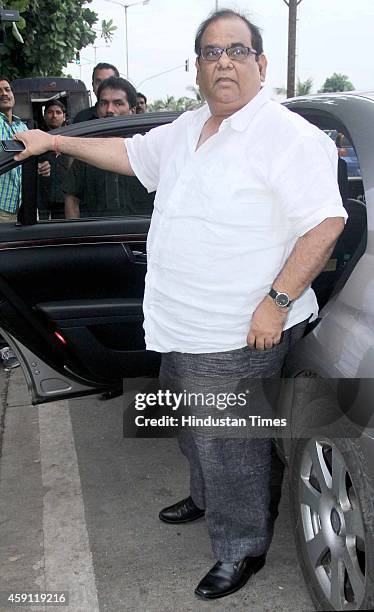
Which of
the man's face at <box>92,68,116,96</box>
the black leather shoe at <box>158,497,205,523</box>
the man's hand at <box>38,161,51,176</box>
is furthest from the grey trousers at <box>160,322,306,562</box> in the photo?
the man's face at <box>92,68,116,96</box>

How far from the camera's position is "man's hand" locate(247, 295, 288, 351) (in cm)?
205

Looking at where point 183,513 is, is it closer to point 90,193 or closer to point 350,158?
point 90,193

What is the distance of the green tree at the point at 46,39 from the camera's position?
13.2 meters

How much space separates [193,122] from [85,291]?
1.02 metres

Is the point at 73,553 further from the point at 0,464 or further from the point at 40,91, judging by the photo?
the point at 40,91

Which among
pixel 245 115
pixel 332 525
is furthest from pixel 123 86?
pixel 332 525

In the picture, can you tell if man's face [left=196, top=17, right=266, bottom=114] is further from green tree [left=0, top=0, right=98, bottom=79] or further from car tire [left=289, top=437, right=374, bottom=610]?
green tree [left=0, top=0, right=98, bottom=79]

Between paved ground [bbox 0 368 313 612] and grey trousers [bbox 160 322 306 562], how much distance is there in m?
0.20

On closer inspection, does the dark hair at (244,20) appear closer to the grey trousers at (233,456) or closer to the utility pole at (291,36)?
the grey trousers at (233,456)

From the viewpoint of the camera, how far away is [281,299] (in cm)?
203

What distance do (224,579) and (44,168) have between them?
1.76 m

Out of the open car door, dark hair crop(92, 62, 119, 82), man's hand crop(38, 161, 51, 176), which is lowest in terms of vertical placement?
the open car door

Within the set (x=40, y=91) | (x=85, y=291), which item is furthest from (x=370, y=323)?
(x=40, y=91)

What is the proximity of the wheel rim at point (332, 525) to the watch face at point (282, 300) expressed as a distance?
40cm
